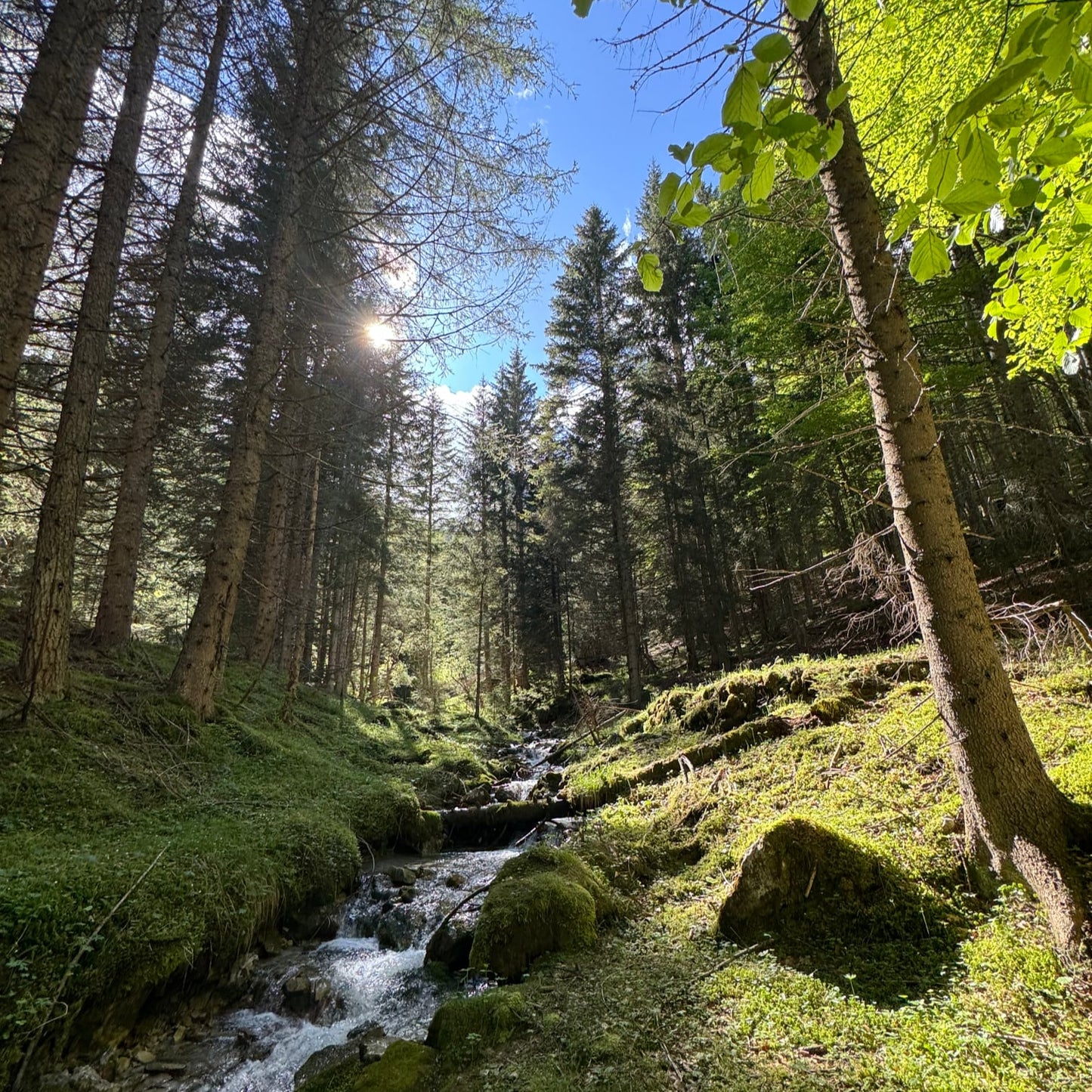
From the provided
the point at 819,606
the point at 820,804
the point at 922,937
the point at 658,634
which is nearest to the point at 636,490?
the point at 819,606

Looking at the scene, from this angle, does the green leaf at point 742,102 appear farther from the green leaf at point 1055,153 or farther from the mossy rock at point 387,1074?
the mossy rock at point 387,1074

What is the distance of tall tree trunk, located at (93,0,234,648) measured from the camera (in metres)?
8.62

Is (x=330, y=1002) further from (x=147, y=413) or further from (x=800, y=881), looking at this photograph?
(x=147, y=413)

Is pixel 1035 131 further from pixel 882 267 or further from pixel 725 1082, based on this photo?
pixel 725 1082

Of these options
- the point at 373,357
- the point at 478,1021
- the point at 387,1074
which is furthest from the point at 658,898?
the point at 373,357

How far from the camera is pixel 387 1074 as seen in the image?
122 inches

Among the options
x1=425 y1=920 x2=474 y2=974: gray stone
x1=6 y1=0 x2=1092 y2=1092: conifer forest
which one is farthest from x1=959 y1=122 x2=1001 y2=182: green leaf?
x1=425 y1=920 x2=474 y2=974: gray stone

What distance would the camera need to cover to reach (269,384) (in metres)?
7.78

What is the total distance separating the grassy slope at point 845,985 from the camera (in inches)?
96.8

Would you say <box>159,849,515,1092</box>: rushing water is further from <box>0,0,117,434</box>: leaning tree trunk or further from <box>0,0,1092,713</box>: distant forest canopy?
<box>0,0,117,434</box>: leaning tree trunk

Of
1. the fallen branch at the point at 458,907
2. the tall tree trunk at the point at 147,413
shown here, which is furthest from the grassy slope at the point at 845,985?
the tall tree trunk at the point at 147,413

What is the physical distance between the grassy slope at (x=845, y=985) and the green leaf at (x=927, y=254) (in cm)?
316

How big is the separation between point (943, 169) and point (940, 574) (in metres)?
2.92

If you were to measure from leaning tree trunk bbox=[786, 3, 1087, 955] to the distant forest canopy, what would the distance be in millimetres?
254
